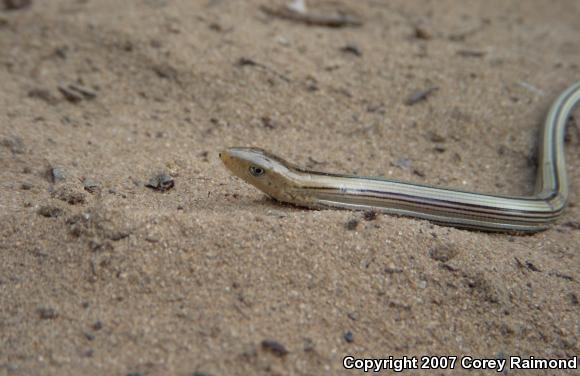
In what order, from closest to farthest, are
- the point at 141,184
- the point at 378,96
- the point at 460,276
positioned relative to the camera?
1. the point at 460,276
2. the point at 141,184
3. the point at 378,96

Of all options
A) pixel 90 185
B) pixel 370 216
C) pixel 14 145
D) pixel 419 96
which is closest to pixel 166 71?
pixel 14 145

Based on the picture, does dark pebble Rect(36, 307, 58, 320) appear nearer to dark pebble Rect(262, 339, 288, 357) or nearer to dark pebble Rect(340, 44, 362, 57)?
dark pebble Rect(262, 339, 288, 357)

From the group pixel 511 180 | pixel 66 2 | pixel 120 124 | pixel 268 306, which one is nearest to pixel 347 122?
pixel 511 180

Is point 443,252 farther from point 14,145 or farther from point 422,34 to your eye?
point 422,34

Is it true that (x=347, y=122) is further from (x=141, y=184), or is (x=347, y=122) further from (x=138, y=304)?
(x=138, y=304)

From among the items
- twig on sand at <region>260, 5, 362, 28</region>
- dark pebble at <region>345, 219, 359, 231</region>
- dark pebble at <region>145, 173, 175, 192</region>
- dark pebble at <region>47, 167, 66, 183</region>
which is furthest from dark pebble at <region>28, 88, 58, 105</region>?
dark pebble at <region>345, 219, 359, 231</region>

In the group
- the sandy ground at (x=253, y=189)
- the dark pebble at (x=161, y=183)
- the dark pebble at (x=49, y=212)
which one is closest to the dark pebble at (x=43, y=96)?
the sandy ground at (x=253, y=189)
